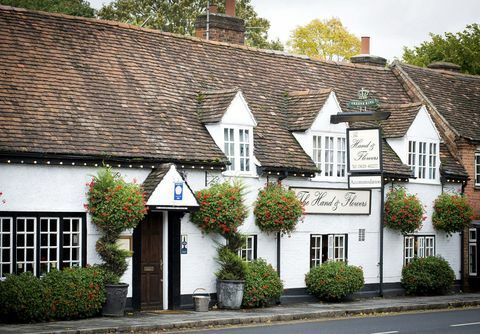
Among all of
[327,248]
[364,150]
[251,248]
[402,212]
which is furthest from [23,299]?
[402,212]

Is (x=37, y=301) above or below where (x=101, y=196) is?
below

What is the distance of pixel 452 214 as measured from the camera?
120 feet

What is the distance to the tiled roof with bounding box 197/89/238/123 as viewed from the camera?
3015cm

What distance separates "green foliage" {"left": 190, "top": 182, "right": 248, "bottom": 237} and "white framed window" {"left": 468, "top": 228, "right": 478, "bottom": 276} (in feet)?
42.5

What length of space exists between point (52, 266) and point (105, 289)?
4.54ft

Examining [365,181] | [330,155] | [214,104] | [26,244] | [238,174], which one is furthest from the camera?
[330,155]

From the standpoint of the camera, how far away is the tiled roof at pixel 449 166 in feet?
123

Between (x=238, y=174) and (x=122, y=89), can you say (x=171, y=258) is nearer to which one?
(x=238, y=174)

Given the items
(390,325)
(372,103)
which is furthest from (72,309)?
(372,103)

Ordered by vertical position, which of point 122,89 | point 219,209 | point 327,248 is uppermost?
point 122,89

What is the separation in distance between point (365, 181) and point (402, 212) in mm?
2617

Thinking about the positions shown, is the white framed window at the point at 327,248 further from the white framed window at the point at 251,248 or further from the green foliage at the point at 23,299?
the green foliage at the point at 23,299

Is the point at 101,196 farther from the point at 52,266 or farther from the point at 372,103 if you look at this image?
the point at 372,103

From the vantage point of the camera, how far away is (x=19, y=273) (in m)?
24.9
